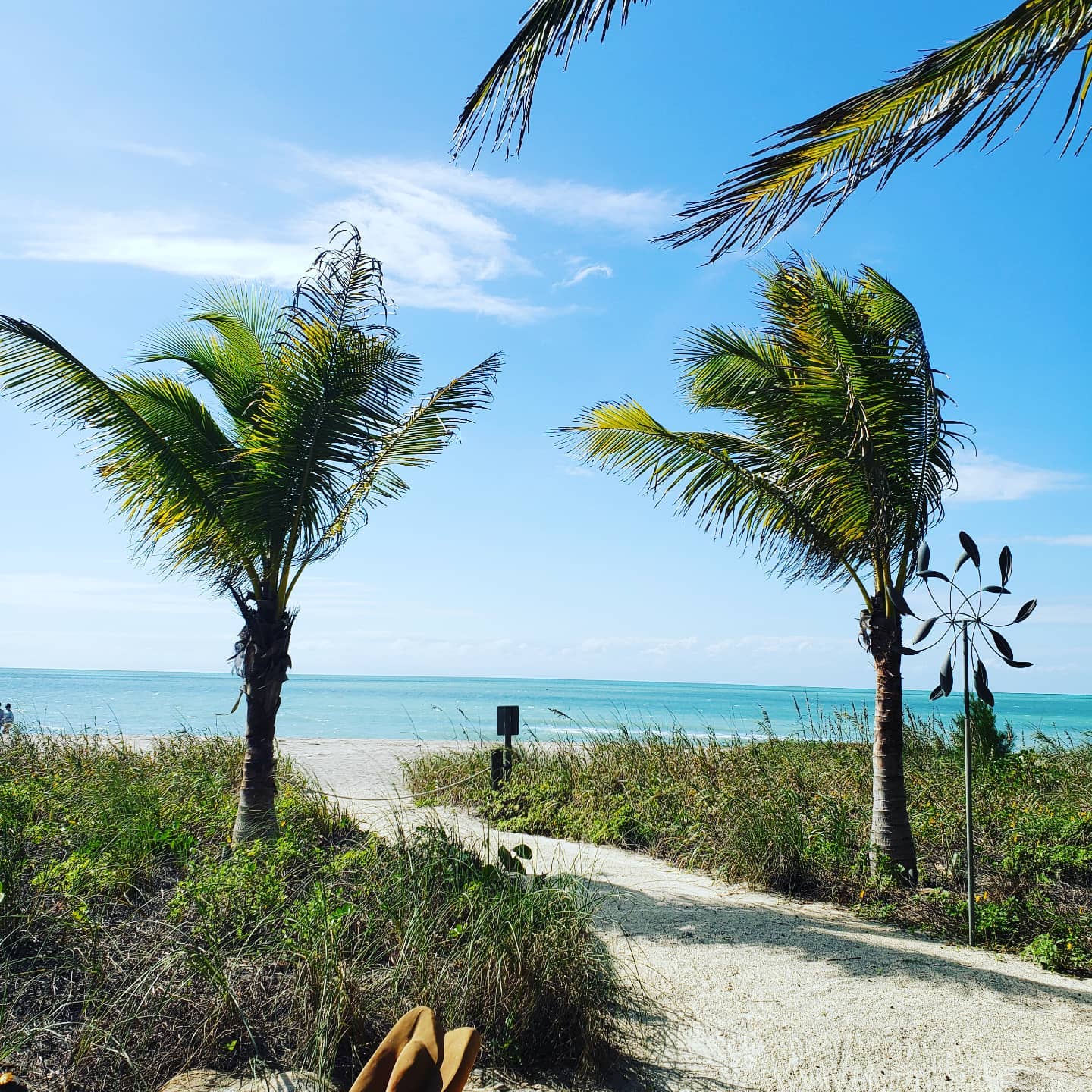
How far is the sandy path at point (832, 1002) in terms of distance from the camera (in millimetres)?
3816

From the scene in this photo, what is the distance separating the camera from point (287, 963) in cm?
396

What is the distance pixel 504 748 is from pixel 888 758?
5.58 meters

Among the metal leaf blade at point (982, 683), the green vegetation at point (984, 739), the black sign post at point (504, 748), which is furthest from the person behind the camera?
the black sign post at point (504, 748)

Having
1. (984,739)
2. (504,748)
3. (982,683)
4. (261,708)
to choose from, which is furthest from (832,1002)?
(984,739)

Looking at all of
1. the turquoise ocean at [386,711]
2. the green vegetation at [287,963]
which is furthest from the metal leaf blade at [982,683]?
the turquoise ocean at [386,711]

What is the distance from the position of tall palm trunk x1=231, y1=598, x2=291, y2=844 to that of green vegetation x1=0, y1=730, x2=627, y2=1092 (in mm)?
1304

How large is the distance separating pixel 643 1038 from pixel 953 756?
833cm

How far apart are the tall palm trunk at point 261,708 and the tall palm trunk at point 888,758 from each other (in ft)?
16.6

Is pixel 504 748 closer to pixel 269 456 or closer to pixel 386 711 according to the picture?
pixel 269 456

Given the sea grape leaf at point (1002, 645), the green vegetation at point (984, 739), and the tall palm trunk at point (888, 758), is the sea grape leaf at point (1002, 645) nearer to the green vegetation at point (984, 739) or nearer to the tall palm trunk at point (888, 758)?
the tall palm trunk at point (888, 758)

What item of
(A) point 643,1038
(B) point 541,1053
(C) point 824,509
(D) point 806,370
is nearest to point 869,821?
(C) point 824,509

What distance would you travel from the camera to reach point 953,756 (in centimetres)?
1077

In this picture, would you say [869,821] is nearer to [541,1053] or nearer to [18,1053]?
[541,1053]

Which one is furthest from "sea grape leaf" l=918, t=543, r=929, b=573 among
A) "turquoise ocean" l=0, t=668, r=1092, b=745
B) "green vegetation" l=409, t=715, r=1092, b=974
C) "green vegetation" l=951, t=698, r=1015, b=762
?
"turquoise ocean" l=0, t=668, r=1092, b=745
